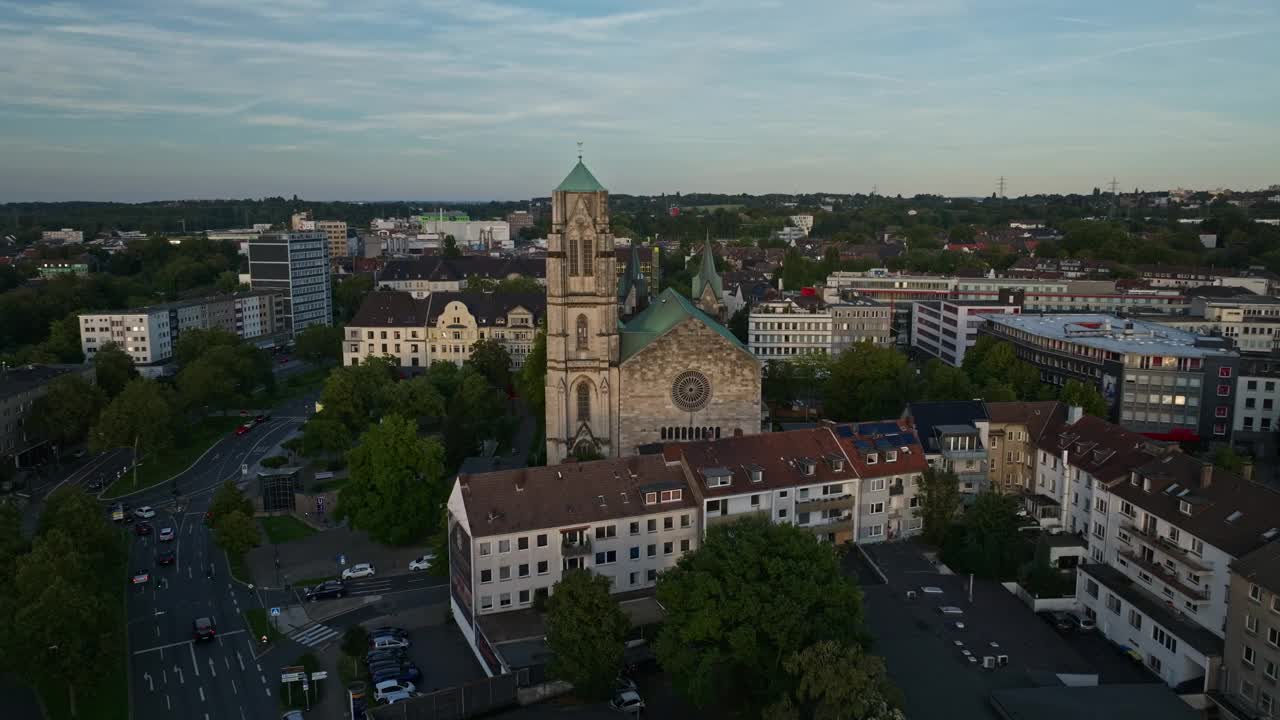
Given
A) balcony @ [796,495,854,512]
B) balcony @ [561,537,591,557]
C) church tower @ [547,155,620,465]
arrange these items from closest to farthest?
balcony @ [561,537,591,557], balcony @ [796,495,854,512], church tower @ [547,155,620,465]

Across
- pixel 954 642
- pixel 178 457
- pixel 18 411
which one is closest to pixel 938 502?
pixel 954 642

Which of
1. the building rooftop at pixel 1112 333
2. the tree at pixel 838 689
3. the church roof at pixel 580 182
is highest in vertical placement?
the church roof at pixel 580 182

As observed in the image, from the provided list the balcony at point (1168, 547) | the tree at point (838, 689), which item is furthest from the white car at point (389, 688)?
the balcony at point (1168, 547)

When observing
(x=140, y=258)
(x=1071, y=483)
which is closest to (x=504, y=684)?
(x=1071, y=483)

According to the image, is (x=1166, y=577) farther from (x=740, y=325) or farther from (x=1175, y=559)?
(x=740, y=325)

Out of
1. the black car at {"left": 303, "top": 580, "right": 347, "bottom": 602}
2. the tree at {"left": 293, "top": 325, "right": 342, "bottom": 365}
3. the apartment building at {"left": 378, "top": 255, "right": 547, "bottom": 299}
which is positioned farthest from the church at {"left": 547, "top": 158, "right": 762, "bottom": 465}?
the apartment building at {"left": 378, "top": 255, "right": 547, "bottom": 299}

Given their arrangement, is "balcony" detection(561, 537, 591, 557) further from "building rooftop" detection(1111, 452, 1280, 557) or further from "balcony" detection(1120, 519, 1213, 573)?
"building rooftop" detection(1111, 452, 1280, 557)

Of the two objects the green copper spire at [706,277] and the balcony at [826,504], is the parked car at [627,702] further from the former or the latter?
the green copper spire at [706,277]
